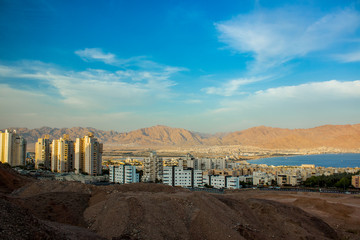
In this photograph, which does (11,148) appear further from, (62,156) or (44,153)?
(62,156)

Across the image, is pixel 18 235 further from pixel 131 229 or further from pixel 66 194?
pixel 66 194

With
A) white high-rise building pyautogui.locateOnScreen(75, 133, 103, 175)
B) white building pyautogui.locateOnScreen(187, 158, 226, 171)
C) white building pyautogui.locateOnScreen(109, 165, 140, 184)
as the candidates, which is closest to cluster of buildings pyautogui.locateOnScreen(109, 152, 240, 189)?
white building pyautogui.locateOnScreen(109, 165, 140, 184)

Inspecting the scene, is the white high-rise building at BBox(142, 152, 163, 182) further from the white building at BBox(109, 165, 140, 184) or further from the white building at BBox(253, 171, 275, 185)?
the white building at BBox(253, 171, 275, 185)

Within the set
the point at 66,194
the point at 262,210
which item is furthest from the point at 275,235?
the point at 66,194

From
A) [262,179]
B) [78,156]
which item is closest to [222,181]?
[262,179]

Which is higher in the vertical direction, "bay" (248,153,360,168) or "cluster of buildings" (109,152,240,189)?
"cluster of buildings" (109,152,240,189)

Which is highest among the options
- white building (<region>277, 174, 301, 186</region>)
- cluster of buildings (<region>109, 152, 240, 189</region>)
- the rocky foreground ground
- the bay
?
the rocky foreground ground
